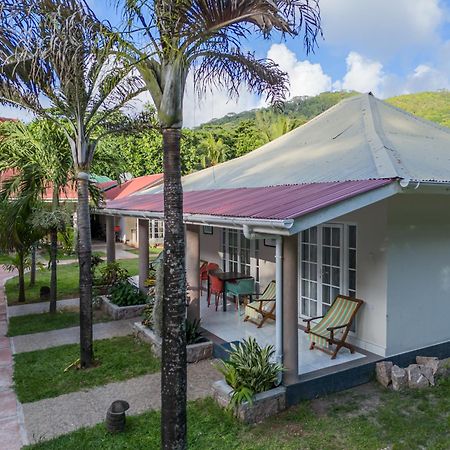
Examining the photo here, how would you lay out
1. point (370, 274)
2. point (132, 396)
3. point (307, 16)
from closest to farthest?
point (307, 16)
point (132, 396)
point (370, 274)

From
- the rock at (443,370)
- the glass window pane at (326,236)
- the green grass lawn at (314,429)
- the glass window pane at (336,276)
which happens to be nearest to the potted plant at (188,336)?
the green grass lawn at (314,429)

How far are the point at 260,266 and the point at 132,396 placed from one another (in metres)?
5.40

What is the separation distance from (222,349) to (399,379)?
10.3ft

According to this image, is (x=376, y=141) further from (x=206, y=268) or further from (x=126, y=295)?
(x=126, y=295)

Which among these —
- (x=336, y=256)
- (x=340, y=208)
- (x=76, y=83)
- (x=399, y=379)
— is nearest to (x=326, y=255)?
(x=336, y=256)

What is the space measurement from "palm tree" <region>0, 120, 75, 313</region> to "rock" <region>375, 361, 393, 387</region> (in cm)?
794

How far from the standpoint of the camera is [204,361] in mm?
8156

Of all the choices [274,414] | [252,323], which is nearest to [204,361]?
[252,323]

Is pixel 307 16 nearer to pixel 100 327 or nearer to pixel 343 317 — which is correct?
pixel 343 317

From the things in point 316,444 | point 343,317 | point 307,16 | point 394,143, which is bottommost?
point 316,444

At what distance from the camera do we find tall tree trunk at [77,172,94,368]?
7.98 meters

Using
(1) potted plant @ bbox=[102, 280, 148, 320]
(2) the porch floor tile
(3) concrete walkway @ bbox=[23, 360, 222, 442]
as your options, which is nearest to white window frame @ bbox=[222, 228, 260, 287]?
(2) the porch floor tile

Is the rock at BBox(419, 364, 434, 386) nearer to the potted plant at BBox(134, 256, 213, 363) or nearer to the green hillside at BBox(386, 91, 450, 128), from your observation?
the potted plant at BBox(134, 256, 213, 363)

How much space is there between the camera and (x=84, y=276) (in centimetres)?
806
